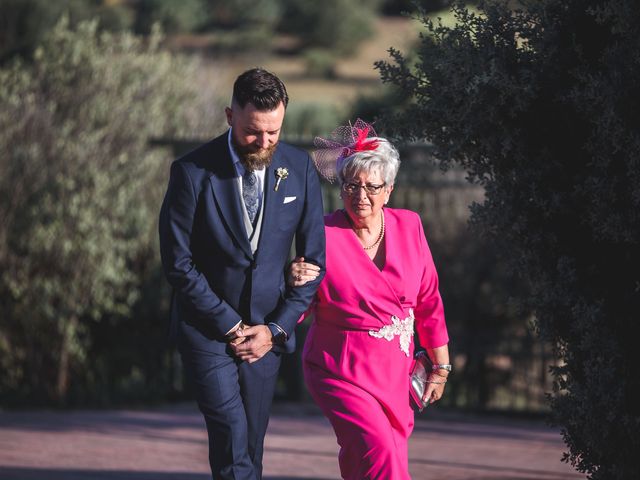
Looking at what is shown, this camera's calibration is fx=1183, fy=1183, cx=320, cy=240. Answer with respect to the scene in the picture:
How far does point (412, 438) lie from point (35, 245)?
162 inches

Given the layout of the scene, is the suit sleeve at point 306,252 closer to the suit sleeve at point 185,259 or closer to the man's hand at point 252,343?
the man's hand at point 252,343

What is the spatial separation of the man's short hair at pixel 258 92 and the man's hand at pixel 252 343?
0.81 metres

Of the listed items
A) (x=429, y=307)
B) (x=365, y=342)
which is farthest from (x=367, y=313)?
(x=429, y=307)

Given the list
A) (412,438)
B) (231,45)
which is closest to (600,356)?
(412,438)

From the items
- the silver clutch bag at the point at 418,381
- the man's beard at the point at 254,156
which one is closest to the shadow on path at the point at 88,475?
the silver clutch bag at the point at 418,381

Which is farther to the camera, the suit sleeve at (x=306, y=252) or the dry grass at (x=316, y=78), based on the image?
the dry grass at (x=316, y=78)

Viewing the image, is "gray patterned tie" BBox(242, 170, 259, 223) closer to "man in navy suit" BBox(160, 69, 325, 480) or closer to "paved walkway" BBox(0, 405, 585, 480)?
"man in navy suit" BBox(160, 69, 325, 480)

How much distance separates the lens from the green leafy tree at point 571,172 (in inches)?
178

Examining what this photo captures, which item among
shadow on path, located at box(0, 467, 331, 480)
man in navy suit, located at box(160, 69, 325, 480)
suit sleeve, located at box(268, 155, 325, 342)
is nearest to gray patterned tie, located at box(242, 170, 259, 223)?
man in navy suit, located at box(160, 69, 325, 480)

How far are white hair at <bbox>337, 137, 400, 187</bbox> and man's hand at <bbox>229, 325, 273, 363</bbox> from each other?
69cm

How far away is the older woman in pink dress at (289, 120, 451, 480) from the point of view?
4.42m

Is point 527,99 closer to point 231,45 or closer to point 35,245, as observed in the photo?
point 35,245

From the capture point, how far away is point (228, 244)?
4.28m

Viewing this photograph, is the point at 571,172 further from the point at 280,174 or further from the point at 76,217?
the point at 76,217
